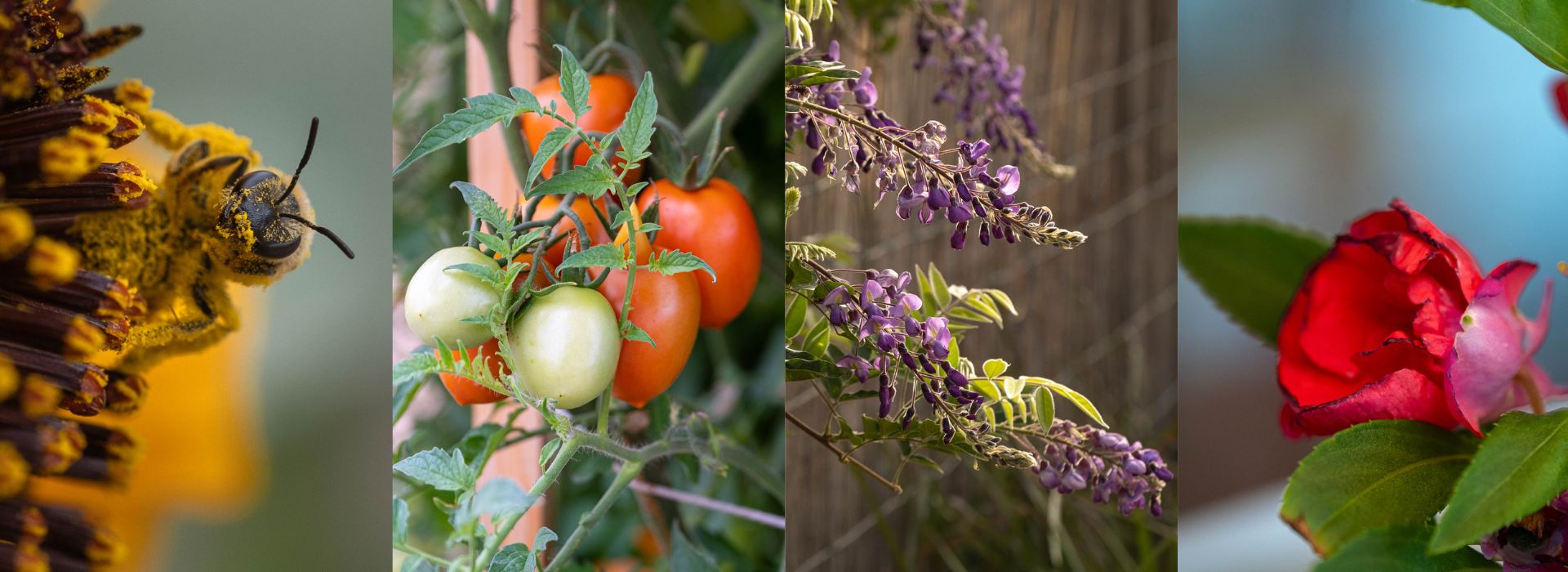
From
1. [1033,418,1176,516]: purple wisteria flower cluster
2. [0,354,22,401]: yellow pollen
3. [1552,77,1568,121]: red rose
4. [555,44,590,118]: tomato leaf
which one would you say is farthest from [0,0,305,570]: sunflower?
[1552,77,1568,121]: red rose

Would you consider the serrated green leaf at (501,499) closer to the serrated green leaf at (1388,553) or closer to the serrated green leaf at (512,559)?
the serrated green leaf at (512,559)

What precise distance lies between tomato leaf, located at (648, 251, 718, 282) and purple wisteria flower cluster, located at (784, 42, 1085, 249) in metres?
0.07

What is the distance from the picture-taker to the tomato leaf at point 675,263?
28cm

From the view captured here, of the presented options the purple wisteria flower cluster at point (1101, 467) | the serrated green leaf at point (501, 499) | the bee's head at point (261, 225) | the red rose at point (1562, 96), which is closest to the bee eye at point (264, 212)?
the bee's head at point (261, 225)

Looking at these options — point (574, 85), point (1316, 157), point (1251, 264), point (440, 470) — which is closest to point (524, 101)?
point (574, 85)

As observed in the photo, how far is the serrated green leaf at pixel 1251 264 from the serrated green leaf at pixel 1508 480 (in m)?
0.07

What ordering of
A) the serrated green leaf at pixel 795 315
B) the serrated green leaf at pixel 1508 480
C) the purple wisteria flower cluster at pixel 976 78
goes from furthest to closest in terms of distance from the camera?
the purple wisteria flower cluster at pixel 976 78, the serrated green leaf at pixel 795 315, the serrated green leaf at pixel 1508 480

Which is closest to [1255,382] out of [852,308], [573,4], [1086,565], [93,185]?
[1086,565]

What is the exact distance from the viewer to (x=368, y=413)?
31cm

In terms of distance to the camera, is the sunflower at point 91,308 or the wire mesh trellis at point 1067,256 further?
the wire mesh trellis at point 1067,256

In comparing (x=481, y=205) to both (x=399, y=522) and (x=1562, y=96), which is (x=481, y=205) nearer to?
(x=399, y=522)

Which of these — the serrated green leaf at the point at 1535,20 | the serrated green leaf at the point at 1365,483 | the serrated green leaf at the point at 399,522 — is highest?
the serrated green leaf at the point at 1535,20

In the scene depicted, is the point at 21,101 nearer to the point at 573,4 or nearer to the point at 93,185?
the point at 93,185

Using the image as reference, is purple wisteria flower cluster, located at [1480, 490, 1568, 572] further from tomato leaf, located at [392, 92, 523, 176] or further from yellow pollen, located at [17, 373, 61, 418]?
yellow pollen, located at [17, 373, 61, 418]
